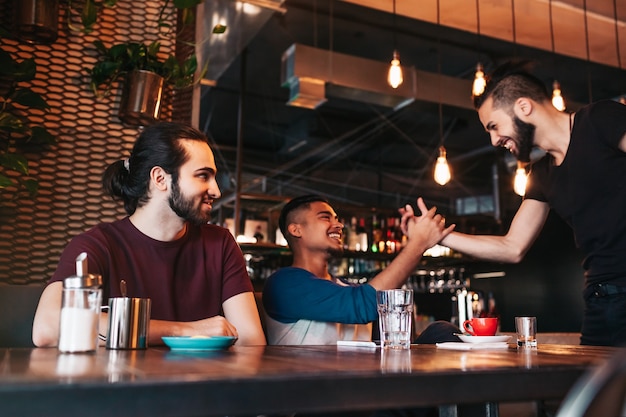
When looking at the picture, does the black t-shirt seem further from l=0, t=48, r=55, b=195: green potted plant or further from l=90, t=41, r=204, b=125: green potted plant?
l=0, t=48, r=55, b=195: green potted plant

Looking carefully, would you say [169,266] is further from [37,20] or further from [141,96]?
[37,20]

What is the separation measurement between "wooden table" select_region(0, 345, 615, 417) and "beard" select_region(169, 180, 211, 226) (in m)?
1.07

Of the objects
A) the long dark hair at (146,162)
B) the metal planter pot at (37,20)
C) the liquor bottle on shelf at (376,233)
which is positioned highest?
the metal planter pot at (37,20)

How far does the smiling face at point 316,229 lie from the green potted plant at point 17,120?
115 centimetres

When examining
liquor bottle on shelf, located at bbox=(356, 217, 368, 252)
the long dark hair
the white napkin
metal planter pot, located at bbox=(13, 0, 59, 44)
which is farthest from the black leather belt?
liquor bottle on shelf, located at bbox=(356, 217, 368, 252)

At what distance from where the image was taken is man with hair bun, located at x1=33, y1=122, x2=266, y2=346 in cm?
183

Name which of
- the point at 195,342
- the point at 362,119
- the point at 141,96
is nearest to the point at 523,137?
the point at 195,342

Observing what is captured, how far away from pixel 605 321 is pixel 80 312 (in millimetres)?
1602

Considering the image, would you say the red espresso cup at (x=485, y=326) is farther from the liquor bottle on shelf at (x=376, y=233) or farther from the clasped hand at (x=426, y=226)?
the liquor bottle on shelf at (x=376, y=233)

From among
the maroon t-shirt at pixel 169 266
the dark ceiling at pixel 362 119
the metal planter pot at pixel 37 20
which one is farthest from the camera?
the dark ceiling at pixel 362 119

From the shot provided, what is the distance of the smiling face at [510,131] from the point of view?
7.32 feet

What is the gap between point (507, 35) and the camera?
5.50 metres

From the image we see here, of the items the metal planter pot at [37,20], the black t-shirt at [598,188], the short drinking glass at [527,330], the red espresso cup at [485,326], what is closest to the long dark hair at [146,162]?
the metal planter pot at [37,20]

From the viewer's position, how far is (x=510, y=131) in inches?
88.9
